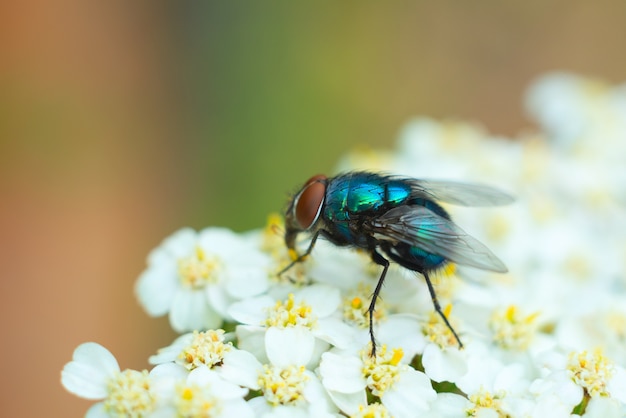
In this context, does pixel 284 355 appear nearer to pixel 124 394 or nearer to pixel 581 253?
pixel 124 394

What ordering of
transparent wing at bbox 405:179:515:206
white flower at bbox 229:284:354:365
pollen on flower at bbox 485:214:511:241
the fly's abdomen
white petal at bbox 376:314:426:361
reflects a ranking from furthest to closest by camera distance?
pollen on flower at bbox 485:214:511:241 < transparent wing at bbox 405:179:515:206 < the fly's abdomen < white petal at bbox 376:314:426:361 < white flower at bbox 229:284:354:365

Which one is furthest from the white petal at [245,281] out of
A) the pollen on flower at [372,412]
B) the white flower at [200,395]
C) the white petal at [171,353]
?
the pollen on flower at [372,412]

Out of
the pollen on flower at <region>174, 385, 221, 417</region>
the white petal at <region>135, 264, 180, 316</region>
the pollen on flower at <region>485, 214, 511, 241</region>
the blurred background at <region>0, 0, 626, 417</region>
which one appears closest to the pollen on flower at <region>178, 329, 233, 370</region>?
the pollen on flower at <region>174, 385, 221, 417</region>

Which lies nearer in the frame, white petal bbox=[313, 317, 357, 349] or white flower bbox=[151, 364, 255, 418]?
white flower bbox=[151, 364, 255, 418]

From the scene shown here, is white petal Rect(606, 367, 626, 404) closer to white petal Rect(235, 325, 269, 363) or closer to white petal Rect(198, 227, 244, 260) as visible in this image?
white petal Rect(235, 325, 269, 363)

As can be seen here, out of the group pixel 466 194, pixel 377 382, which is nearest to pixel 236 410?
pixel 377 382

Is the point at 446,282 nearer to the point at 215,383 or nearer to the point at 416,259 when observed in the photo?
the point at 416,259
